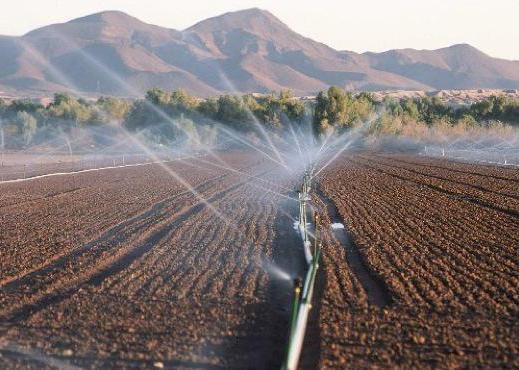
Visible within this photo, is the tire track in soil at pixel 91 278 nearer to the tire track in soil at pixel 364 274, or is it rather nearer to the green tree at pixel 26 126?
the tire track in soil at pixel 364 274

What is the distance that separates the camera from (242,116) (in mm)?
84938

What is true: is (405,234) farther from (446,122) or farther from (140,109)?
(140,109)

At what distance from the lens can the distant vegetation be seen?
243 ft

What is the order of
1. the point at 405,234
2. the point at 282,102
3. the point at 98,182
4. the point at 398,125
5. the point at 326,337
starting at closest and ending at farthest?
the point at 326,337
the point at 405,234
the point at 98,182
the point at 398,125
the point at 282,102

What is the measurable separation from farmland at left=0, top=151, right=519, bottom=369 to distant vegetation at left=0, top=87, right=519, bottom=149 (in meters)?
53.7

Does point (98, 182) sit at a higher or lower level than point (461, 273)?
lower

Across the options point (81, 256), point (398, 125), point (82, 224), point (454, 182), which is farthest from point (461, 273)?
point (398, 125)

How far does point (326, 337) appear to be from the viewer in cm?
793

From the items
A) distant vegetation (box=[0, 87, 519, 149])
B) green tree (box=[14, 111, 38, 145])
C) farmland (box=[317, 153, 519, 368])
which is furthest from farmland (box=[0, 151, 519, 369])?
green tree (box=[14, 111, 38, 145])

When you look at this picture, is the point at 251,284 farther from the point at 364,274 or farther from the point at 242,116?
the point at 242,116

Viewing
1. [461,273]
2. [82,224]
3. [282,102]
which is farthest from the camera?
[282,102]

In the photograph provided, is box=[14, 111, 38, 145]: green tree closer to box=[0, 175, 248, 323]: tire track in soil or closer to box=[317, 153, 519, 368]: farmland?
box=[0, 175, 248, 323]: tire track in soil

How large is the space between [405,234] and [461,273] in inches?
151

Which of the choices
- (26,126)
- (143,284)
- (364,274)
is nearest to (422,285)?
(364,274)
